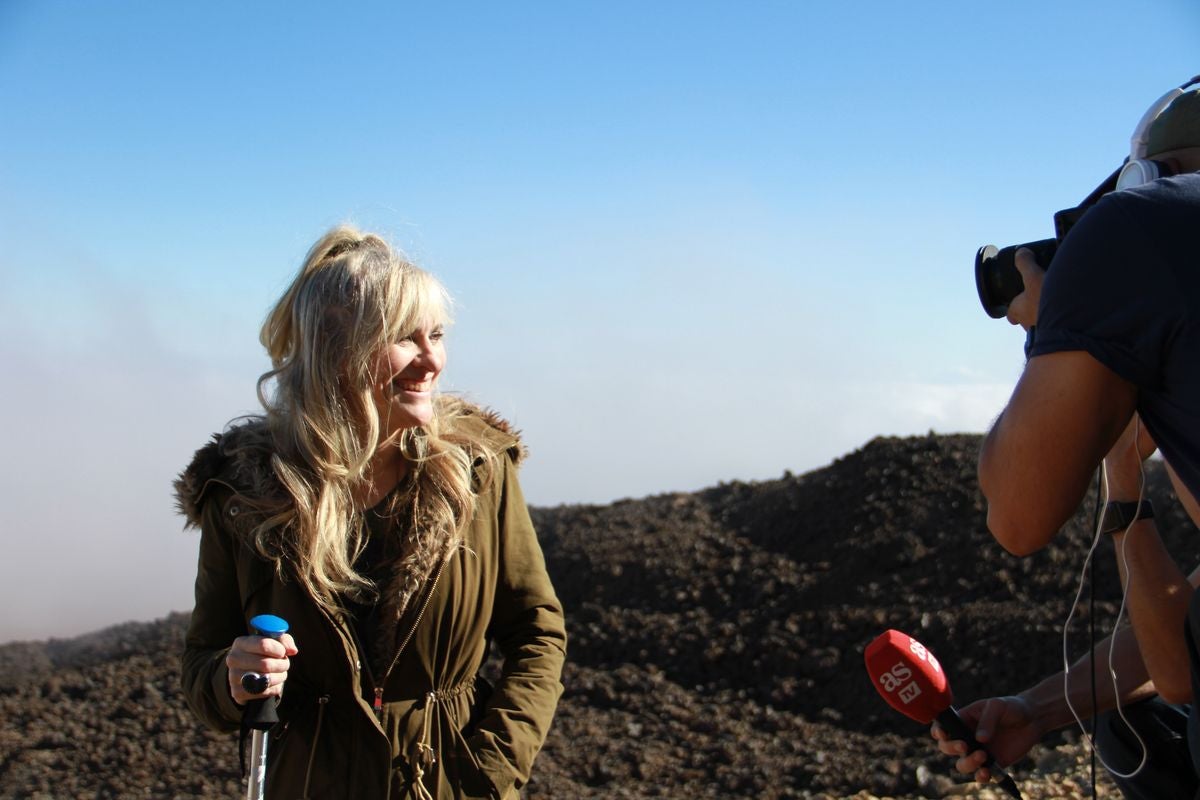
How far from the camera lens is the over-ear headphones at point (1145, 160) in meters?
1.98

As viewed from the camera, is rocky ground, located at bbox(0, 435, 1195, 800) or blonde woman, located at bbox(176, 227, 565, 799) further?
rocky ground, located at bbox(0, 435, 1195, 800)

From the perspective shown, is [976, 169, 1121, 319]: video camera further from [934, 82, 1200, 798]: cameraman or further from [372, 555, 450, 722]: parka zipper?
[372, 555, 450, 722]: parka zipper

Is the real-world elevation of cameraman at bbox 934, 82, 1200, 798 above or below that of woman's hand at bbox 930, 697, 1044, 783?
above

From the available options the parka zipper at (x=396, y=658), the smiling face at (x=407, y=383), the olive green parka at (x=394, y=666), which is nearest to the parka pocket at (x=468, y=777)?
the olive green parka at (x=394, y=666)

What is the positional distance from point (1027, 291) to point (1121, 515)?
0.63m

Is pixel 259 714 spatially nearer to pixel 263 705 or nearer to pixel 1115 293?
pixel 263 705

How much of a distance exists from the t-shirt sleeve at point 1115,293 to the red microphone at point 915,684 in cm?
94

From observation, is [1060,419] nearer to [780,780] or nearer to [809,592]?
[780,780]

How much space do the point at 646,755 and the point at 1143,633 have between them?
491 cm

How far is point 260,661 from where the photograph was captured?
2.49 m

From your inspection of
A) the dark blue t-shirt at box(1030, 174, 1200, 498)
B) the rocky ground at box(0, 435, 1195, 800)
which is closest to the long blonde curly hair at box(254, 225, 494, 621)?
the dark blue t-shirt at box(1030, 174, 1200, 498)

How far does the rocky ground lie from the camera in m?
6.65

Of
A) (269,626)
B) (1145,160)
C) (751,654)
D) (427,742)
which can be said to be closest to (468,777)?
(427,742)

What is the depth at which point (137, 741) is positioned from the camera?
752cm
